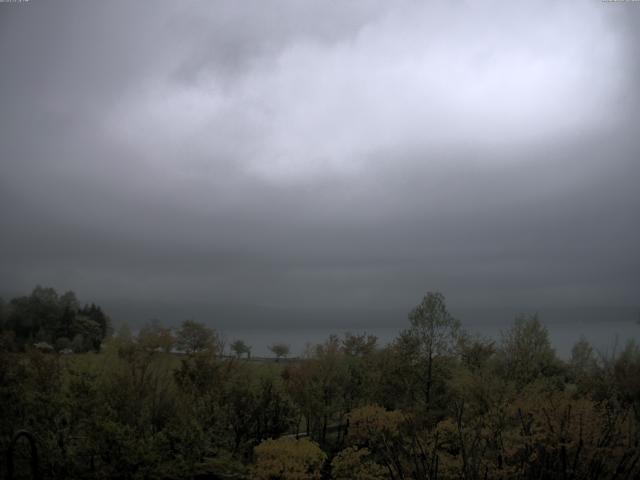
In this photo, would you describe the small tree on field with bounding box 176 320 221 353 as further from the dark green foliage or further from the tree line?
the tree line

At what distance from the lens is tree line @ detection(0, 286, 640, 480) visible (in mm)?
11273

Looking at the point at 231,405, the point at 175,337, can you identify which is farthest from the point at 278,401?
the point at 175,337

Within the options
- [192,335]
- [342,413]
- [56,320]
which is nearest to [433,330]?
[342,413]

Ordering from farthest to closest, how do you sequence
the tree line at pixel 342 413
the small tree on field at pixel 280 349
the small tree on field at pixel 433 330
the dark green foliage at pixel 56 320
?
the small tree on field at pixel 280 349 < the dark green foliage at pixel 56 320 < the small tree on field at pixel 433 330 < the tree line at pixel 342 413

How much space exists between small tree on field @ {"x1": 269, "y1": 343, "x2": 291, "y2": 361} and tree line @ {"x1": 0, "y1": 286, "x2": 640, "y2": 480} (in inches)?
1477

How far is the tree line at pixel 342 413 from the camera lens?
11.3 metres

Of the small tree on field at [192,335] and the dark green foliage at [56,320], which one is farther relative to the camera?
the small tree on field at [192,335]

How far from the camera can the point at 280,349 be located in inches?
2712

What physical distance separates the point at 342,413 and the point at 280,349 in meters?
46.8

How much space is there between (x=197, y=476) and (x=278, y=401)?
498 cm

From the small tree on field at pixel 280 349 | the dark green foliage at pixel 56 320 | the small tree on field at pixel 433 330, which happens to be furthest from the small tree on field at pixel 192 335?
the small tree on field at pixel 433 330

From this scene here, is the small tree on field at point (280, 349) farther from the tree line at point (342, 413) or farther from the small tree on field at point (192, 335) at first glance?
the tree line at point (342, 413)

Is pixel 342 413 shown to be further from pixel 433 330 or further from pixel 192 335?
pixel 192 335

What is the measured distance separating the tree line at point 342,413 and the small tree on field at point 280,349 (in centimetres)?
3752
